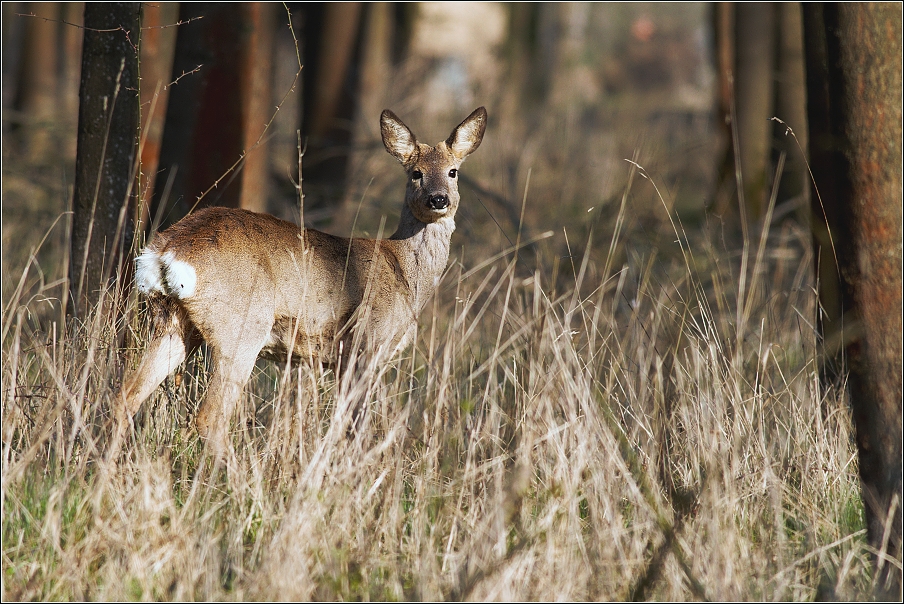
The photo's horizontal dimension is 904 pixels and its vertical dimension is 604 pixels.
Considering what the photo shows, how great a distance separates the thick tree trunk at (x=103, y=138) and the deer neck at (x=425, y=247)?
50.1 inches

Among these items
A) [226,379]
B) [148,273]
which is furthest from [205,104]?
[226,379]

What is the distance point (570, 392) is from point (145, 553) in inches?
53.7

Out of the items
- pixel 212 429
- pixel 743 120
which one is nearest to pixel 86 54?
pixel 212 429

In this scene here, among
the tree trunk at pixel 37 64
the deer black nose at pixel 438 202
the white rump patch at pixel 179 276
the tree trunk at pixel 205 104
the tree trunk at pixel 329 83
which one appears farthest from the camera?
the tree trunk at pixel 37 64

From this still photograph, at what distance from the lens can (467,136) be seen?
4.77m

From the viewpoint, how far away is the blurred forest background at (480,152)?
292 centimetres

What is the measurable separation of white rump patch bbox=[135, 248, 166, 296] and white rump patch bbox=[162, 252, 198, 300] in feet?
0.11

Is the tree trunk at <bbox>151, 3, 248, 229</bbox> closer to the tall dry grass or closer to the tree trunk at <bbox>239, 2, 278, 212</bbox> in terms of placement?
the tree trunk at <bbox>239, 2, 278, 212</bbox>

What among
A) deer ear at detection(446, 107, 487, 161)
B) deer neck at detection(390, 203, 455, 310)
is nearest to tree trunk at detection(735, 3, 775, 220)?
deer ear at detection(446, 107, 487, 161)

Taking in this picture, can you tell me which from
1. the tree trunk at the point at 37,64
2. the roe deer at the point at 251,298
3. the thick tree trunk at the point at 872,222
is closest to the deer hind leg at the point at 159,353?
the roe deer at the point at 251,298

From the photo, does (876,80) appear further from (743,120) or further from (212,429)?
(743,120)

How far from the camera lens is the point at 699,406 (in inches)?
138

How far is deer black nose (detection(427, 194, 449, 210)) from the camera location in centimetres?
446

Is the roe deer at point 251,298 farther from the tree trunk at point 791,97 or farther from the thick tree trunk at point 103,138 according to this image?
the tree trunk at point 791,97
